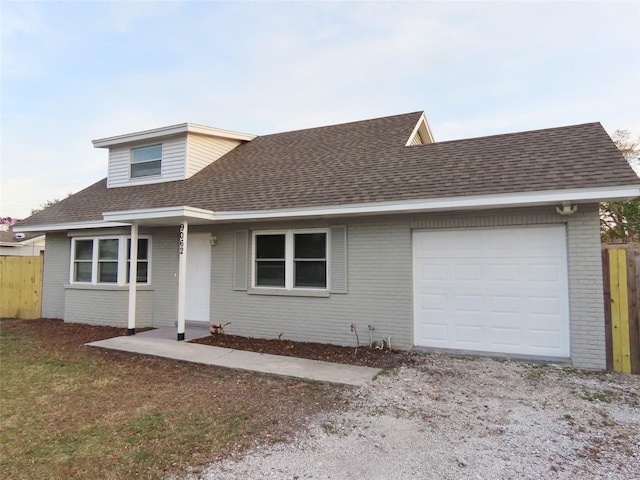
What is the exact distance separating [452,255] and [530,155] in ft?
7.98

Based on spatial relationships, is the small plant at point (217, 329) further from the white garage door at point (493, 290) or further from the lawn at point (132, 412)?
the white garage door at point (493, 290)

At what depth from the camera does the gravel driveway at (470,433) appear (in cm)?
326

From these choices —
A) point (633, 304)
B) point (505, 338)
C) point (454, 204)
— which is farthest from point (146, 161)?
point (633, 304)

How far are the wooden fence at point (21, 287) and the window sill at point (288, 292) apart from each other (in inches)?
324

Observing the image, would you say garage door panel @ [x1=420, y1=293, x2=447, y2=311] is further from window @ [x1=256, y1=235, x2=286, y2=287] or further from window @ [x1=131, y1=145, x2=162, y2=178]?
window @ [x1=131, y1=145, x2=162, y2=178]

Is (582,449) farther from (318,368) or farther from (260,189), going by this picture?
(260,189)

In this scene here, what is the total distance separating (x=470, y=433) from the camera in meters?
3.99

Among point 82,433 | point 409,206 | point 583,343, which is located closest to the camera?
point 82,433

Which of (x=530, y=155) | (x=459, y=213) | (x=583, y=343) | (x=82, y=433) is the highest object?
(x=530, y=155)

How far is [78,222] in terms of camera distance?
10.6 m

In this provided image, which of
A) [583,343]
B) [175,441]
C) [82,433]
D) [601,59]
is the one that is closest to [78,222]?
[82,433]

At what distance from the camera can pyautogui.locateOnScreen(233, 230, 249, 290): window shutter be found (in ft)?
29.5

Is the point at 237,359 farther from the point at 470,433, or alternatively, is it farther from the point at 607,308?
the point at 607,308

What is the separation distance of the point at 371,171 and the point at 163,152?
22.9 ft
